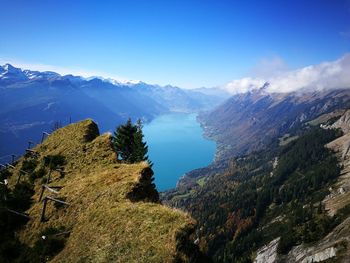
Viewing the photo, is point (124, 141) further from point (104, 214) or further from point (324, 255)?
→ point (324, 255)

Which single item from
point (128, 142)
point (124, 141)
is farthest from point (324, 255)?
point (124, 141)

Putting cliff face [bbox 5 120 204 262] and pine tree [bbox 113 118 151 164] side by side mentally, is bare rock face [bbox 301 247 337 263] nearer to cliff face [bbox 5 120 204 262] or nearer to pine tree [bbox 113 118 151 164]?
pine tree [bbox 113 118 151 164]

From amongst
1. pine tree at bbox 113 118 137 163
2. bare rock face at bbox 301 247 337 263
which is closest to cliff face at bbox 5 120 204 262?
pine tree at bbox 113 118 137 163

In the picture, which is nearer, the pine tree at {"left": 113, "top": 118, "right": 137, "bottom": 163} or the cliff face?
the cliff face

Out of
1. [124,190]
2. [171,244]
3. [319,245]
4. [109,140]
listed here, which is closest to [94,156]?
[109,140]

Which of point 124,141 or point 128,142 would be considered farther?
point 128,142

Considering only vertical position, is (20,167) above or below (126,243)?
above

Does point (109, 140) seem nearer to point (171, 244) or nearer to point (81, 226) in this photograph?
point (81, 226)

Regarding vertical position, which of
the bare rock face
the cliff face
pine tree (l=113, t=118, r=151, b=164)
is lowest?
the bare rock face
